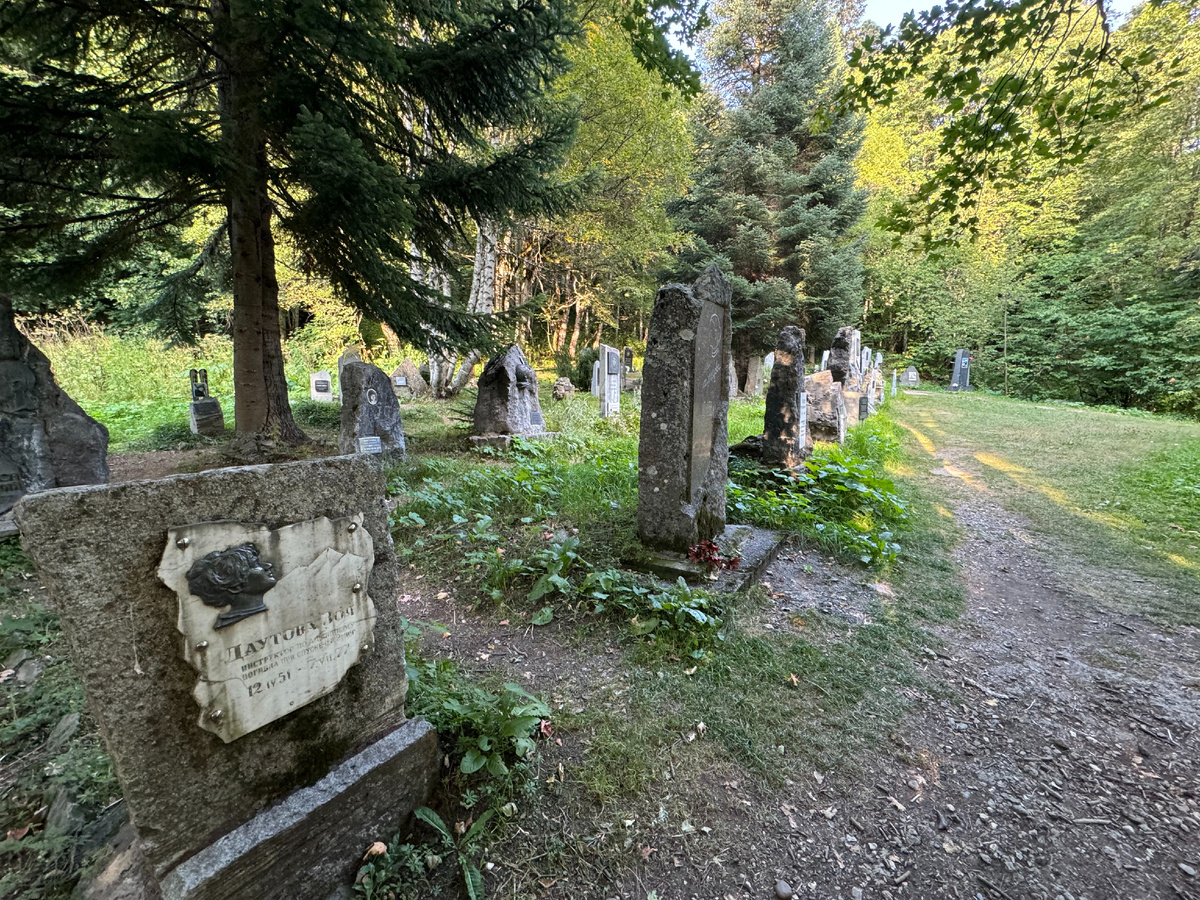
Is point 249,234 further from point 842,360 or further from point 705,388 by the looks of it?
point 842,360

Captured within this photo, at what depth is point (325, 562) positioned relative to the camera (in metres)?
1.59

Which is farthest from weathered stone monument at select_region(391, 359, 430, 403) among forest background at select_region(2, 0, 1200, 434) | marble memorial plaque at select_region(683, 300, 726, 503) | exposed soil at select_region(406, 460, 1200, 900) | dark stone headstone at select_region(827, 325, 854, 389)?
exposed soil at select_region(406, 460, 1200, 900)

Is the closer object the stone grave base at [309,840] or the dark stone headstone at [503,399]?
the stone grave base at [309,840]

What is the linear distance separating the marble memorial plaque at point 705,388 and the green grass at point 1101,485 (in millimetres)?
3250

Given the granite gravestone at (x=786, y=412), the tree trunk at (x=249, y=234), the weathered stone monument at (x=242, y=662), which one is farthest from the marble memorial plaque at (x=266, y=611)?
the granite gravestone at (x=786, y=412)

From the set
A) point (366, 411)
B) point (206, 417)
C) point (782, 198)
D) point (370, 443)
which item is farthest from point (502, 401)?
point (782, 198)

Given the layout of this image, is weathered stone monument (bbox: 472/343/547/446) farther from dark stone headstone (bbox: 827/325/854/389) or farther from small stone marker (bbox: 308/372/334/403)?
small stone marker (bbox: 308/372/334/403)

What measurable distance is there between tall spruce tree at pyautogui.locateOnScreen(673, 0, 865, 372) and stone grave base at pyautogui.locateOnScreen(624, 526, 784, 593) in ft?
44.3

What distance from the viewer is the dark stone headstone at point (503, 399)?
8.21 m

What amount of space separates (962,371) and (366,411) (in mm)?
26059

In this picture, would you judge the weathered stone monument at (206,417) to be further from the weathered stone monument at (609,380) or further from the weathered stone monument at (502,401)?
the weathered stone monument at (609,380)

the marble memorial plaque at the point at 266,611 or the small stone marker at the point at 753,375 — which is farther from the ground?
the small stone marker at the point at 753,375

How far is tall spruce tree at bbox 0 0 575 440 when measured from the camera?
167 inches

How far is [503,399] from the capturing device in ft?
27.0
